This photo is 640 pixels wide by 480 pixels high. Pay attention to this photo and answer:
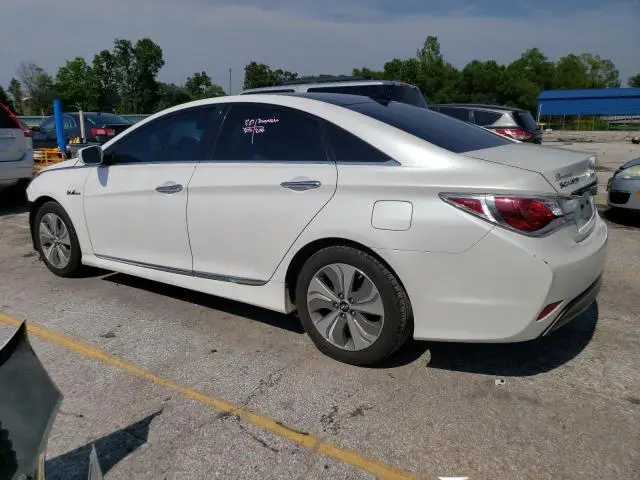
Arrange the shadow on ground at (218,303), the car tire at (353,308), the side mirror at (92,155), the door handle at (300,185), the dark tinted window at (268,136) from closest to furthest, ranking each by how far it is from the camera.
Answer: the car tire at (353,308), the door handle at (300,185), the dark tinted window at (268,136), the shadow on ground at (218,303), the side mirror at (92,155)

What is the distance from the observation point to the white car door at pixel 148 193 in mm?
3867

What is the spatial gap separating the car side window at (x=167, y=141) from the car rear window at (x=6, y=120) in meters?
4.64

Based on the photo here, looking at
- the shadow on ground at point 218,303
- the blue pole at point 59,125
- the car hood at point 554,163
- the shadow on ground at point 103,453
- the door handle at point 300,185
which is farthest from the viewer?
the blue pole at point 59,125

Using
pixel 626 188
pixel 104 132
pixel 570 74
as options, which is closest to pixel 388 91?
pixel 626 188

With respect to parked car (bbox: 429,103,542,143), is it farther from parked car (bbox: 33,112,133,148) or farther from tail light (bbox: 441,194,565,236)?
tail light (bbox: 441,194,565,236)

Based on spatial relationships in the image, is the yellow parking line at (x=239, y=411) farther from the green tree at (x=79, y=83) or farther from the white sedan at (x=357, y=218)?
the green tree at (x=79, y=83)

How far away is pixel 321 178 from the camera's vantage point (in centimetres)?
319

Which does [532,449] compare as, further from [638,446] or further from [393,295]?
[393,295]

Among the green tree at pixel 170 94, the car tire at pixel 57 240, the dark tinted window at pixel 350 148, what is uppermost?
the green tree at pixel 170 94

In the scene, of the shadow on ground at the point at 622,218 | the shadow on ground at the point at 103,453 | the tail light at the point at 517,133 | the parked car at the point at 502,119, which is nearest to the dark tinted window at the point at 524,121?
the parked car at the point at 502,119

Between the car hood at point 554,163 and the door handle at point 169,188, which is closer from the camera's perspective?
the car hood at point 554,163

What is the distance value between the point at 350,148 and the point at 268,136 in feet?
2.15

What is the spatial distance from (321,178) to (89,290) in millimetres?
2652

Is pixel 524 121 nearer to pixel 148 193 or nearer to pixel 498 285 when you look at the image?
pixel 148 193
